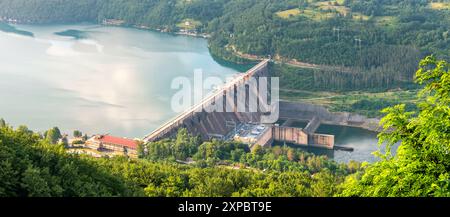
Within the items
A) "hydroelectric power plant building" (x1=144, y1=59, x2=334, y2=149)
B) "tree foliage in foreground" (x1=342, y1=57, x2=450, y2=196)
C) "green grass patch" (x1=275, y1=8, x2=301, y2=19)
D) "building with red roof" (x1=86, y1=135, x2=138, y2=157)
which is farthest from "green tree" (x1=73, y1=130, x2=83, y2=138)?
"green grass patch" (x1=275, y1=8, x2=301, y2=19)

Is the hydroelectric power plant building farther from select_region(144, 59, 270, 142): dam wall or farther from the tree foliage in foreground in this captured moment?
the tree foliage in foreground

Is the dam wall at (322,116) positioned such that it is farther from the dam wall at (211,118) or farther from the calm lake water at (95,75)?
the calm lake water at (95,75)

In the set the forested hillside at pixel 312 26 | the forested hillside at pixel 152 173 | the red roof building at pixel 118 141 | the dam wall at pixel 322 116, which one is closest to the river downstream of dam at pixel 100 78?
the dam wall at pixel 322 116

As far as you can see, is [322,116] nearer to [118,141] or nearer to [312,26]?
[118,141]

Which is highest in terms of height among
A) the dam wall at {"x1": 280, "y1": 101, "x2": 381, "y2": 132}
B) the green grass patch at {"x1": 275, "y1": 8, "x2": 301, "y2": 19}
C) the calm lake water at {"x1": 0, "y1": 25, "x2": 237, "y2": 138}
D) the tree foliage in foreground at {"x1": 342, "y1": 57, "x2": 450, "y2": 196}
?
the tree foliage in foreground at {"x1": 342, "y1": 57, "x2": 450, "y2": 196}
